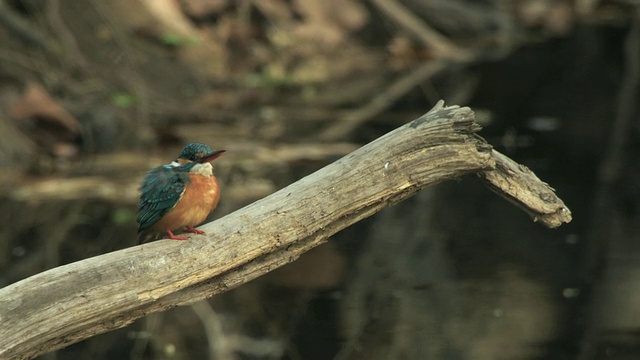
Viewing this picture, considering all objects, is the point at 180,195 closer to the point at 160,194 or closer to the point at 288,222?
the point at 160,194

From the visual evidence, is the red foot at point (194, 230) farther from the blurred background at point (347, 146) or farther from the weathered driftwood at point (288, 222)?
the blurred background at point (347, 146)

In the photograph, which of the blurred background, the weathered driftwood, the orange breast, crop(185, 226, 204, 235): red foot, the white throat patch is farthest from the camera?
the blurred background

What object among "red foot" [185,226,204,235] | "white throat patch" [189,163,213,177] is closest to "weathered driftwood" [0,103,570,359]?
"red foot" [185,226,204,235]

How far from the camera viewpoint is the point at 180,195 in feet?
10.6

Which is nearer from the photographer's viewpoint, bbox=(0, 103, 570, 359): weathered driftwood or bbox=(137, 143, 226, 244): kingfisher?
bbox=(0, 103, 570, 359): weathered driftwood

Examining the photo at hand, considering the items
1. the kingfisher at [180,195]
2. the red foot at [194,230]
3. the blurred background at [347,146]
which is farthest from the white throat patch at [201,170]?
the blurred background at [347,146]

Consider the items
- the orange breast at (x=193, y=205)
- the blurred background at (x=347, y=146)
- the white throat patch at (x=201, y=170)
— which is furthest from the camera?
the blurred background at (x=347, y=146)

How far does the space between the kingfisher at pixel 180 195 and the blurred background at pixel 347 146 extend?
1338 mm

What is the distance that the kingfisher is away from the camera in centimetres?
318

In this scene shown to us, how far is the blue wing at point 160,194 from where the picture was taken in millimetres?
3219

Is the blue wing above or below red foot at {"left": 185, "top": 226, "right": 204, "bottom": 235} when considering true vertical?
above

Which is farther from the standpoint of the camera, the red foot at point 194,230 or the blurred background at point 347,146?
the blurred background at point 347,146

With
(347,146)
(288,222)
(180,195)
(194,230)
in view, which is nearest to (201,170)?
(180,195)

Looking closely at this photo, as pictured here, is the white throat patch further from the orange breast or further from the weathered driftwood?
the weathered driftwood
